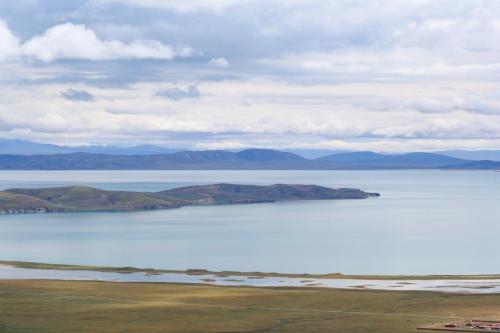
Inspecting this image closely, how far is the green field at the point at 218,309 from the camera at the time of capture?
72.4m

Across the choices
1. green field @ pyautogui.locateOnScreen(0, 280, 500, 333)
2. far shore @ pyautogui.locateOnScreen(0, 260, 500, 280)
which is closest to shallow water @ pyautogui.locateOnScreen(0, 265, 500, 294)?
Result: far shore @ pyautogui.locateOnScreen(0, 260, 500, 280)

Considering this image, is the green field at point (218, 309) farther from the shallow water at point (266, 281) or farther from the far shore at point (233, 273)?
the far shore at point (233, 273)

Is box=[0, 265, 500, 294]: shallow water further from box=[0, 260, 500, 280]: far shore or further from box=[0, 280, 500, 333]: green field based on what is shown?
box=[0, 280, 500, 333]: green field

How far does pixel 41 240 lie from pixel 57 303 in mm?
93003

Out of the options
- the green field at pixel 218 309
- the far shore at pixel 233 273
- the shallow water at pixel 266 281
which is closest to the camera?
the green field at pixel 218 309

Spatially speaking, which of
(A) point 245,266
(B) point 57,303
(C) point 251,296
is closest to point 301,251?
(A) point 245,266

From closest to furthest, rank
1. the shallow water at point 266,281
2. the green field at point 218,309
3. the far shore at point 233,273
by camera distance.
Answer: the green field at point 218,309 → the shallow water at point 266,281 → the far shore at point 233,273

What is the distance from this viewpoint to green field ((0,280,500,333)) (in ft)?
237

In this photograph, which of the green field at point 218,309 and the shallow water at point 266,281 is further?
the shallow water at point 266,281

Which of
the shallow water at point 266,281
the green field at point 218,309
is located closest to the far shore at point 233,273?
the shallow water at point 266,281

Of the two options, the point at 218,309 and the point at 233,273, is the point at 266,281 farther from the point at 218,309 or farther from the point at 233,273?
the point at 218,309

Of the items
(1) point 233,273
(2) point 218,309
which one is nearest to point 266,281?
(1) point 233,273

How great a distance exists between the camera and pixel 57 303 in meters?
86.1

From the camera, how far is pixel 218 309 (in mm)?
82188
